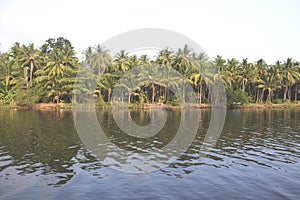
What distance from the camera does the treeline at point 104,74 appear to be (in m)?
70.7

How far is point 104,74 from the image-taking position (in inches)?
2965

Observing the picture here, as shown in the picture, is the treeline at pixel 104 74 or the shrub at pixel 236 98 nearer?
the treeline at pixel 104 74

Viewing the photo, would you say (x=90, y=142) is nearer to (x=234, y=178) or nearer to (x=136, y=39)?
(x=136, y=39)

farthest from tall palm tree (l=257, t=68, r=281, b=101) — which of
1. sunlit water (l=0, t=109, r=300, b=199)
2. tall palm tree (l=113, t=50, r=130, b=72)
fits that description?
sunlit water (l=0, t=109, r=300, b=199)

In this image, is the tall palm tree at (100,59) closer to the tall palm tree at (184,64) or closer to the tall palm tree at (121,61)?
the tall palm tree at (121,61)

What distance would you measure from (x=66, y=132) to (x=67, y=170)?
48.9 ft

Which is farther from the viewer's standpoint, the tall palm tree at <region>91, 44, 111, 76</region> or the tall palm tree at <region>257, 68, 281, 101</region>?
the tall palm tree at <region>257, 68, 281, 101</region>

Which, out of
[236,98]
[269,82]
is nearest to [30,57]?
[236,98]

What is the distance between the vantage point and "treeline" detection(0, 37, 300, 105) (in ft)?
232

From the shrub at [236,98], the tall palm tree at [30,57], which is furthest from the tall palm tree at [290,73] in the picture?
the tall palm tree at [30,57]

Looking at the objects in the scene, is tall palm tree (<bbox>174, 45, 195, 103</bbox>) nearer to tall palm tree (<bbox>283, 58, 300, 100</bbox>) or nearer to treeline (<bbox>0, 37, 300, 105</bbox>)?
treeline (<bbox>0, 37, 300, 105</bbox>)

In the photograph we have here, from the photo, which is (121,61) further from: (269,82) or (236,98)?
(269,82)

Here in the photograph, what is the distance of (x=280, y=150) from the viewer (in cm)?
2242

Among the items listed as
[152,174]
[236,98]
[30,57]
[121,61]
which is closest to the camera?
[152,174]
